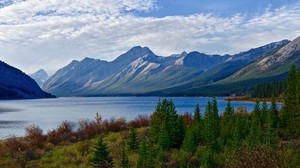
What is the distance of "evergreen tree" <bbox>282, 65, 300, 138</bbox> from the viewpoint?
3538cm

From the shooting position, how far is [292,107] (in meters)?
37.0

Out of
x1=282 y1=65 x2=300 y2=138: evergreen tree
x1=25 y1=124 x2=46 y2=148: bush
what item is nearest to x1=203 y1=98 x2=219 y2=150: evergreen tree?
x1=282 y1=65 x2=300 y2=138: evergreen tree

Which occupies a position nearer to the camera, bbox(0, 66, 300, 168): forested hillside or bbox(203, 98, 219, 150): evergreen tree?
bbox(0, 66, 300, 168): forested hillside

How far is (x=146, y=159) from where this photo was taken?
968 inches

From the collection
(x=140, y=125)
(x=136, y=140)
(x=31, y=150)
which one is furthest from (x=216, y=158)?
(x=140, y=125)

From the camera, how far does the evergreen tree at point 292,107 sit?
3538cm

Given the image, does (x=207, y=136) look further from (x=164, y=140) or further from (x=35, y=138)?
(x=35, y=138)

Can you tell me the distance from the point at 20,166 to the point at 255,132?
18177 millimetres

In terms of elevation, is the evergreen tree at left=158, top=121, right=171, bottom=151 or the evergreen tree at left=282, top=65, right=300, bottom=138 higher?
the evergreen tree at left=282, top=65, right=300, bottom=138

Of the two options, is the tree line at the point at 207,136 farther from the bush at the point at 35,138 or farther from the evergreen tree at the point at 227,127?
the bush at the point at 35,138

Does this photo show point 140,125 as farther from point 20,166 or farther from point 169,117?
point 20,166

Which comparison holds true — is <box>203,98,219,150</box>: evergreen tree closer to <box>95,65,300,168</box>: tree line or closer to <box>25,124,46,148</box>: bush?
<box>95,65,300,168</box>: tree line

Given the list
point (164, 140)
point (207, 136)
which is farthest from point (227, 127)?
point (164, 140)

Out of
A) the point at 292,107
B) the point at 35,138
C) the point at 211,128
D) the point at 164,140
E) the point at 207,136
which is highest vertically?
the point at 292,107
